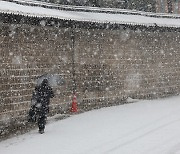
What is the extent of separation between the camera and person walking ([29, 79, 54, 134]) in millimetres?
11844

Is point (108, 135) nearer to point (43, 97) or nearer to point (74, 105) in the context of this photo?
point (43, 97)

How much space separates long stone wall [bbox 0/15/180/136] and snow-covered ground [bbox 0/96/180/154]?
114 cm

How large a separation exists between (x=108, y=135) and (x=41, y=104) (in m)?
2.19

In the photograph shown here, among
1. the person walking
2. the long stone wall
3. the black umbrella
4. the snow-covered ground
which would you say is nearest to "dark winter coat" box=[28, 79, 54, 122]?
the person walking

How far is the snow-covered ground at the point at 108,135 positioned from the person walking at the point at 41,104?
0.39 metres

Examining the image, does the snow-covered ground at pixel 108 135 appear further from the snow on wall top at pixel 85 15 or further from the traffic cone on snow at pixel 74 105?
the snow on wall top at pixel 85 15

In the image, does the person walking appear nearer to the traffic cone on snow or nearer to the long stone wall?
the long stone wall

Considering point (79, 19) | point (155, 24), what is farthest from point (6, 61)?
point (155, 24)

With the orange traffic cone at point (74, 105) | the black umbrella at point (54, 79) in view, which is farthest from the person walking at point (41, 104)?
the orange traffic cone at point (74, 105)

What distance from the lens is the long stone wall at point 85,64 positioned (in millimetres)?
13078

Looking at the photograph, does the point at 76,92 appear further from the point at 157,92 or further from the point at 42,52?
the point at 157,92

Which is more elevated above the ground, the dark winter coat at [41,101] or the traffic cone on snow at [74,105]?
the dark winter coat at [41,101]

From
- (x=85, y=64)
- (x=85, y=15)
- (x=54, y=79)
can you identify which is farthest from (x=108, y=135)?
(x=85, y=15)

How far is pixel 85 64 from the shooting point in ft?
52.3
